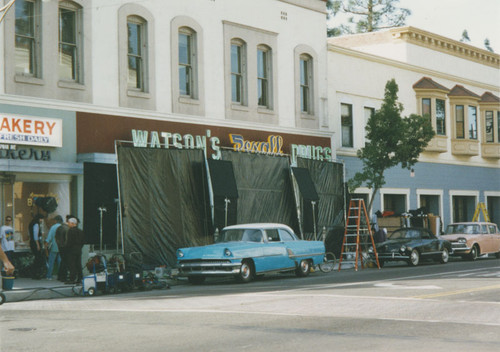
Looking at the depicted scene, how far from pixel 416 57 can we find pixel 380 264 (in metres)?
14.8

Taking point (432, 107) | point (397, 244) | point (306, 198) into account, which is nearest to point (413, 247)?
point (397, 244)

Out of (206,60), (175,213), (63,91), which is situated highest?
(206,60)

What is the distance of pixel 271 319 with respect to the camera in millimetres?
11836

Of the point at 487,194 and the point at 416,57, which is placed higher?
the point at 416,57

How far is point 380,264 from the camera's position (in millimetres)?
27562

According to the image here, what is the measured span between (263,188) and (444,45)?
18103 mm

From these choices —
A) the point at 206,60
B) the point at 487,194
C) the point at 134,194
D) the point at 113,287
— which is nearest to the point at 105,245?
the point at 134,194

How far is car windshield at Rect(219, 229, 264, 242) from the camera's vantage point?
70.0 feet

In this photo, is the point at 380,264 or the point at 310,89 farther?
the point at 310,89

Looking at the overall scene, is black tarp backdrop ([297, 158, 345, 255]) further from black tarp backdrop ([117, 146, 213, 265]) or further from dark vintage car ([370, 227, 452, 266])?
black tarp backdrop ([117, 146, 213, 265])

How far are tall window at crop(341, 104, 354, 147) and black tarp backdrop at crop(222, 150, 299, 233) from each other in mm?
6505

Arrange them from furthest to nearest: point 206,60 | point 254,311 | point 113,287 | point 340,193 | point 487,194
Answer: point 487,194 < point 340,193 < point 206,60 < point 113,287 < point 254,311

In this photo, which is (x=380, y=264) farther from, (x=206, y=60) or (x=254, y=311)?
(x=254, y=311)

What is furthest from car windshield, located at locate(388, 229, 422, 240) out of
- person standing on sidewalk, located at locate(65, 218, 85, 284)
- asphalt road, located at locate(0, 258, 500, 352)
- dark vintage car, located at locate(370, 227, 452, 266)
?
person standing on sidewalk, located at locate(65, 218, 85, 284)
